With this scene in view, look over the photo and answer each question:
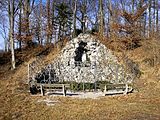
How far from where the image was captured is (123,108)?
46.5ft

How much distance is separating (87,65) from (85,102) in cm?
1045

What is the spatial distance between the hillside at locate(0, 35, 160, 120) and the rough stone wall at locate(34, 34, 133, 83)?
7.74ft

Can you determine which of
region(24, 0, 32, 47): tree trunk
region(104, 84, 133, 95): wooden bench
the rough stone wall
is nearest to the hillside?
region(104, 84, 133, 95): wooden bench

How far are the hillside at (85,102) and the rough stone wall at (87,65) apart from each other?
2.36m

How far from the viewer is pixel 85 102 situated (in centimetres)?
1584

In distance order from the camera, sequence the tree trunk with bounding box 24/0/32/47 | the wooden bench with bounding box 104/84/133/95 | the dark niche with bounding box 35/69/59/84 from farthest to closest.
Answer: the tree trunk with bounding box 24/0/32/47 < the dark niche with bounding box 35/69/59/84 < the wooden bench with bounding box 104/84/133/95

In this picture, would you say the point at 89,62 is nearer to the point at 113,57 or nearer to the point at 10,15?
the point at 113,57

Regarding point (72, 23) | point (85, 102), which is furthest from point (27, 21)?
point (85, 102)

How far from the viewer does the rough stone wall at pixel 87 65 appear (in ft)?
80.1

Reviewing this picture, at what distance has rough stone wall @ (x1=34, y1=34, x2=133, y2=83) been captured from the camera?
80.1 feet

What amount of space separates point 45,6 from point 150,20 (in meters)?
14.0

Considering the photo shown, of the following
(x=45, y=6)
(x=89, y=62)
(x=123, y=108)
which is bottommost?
(x=123, y=108)

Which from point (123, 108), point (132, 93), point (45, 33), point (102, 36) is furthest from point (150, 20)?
point (123, 108)

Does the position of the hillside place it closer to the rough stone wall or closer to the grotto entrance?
the rough stone wall
